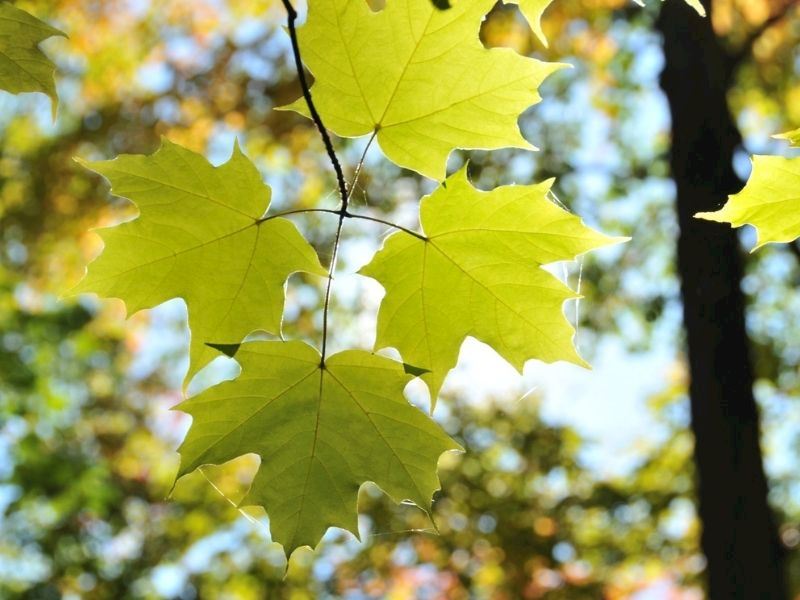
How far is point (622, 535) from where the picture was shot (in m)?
8.38

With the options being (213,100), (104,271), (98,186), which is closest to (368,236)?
(213,100)

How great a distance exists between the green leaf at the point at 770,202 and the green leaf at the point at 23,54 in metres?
0.86

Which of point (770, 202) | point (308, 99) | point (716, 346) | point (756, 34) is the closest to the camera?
point (308, 99)

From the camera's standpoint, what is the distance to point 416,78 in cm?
101

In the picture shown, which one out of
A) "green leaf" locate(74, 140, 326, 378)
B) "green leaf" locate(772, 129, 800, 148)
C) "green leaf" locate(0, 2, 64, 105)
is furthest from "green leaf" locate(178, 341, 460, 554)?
"green leaf" locate(772, 129, 800, 148)

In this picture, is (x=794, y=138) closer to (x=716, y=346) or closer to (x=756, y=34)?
(x=716, y=346)

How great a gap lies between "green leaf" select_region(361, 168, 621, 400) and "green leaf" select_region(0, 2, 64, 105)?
49cm

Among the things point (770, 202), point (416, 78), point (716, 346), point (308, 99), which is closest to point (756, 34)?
point (716, 346)

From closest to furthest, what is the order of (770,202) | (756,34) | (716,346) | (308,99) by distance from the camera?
(308,99) → (770,202) → (716,346) → (756,34)

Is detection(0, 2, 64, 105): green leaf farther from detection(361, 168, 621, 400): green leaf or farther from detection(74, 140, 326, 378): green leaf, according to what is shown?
detection(361, 168, 621, 400): green leaf

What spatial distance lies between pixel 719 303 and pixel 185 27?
6.81 meters

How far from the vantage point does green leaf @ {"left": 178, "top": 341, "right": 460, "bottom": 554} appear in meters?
1.03

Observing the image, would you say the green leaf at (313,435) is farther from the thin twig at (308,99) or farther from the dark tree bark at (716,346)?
the dark tree bark at (716,346)

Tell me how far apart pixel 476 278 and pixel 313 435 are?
287mm
